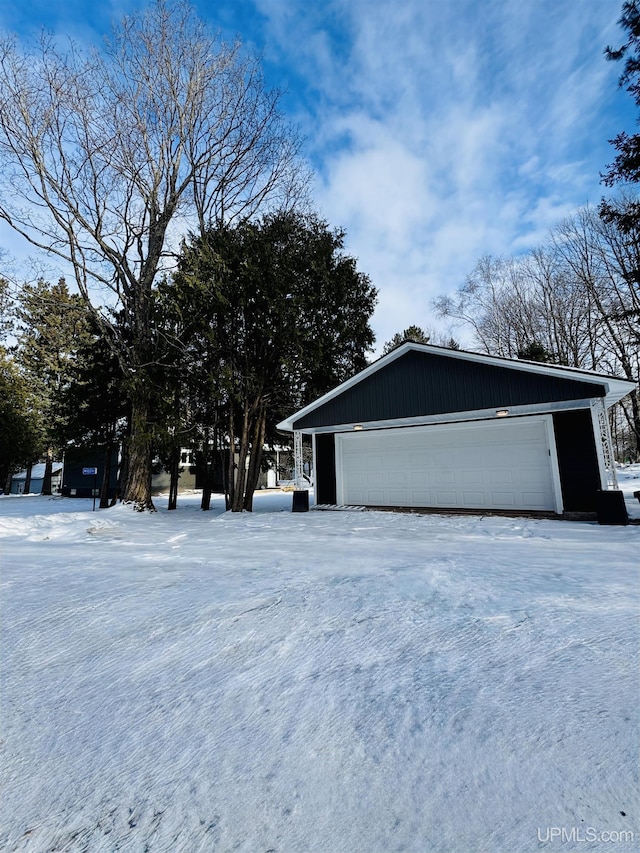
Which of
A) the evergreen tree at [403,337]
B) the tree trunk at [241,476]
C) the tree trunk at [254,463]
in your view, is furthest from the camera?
the evergreen tree at [403,337]

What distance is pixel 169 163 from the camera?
1172cm

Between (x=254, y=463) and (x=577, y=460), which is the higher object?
(x=254, y=463)

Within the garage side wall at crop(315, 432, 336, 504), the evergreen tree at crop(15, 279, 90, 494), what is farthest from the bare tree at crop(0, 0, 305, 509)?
the evergreen tree at crop(15, 279, 90, 494)

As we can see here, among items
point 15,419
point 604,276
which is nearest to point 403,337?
point 604,276

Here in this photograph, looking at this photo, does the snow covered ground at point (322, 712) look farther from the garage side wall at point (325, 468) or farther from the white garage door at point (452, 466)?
the garage side wall at point (325, 468)

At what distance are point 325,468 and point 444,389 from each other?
4.58 meters

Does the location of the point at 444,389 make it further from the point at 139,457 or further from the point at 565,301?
the point at 565,301

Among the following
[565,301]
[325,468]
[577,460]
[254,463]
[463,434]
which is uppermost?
[565,301]

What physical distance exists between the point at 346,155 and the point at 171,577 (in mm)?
12040

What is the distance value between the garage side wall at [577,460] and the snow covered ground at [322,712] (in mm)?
5791

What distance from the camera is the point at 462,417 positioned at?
9.80 m

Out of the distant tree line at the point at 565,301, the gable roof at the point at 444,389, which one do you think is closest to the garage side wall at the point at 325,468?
the gable roof at the point at 444,389

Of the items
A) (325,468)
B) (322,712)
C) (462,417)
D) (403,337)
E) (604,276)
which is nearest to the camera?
(322,712)

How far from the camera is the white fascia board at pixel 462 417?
28.3ft
